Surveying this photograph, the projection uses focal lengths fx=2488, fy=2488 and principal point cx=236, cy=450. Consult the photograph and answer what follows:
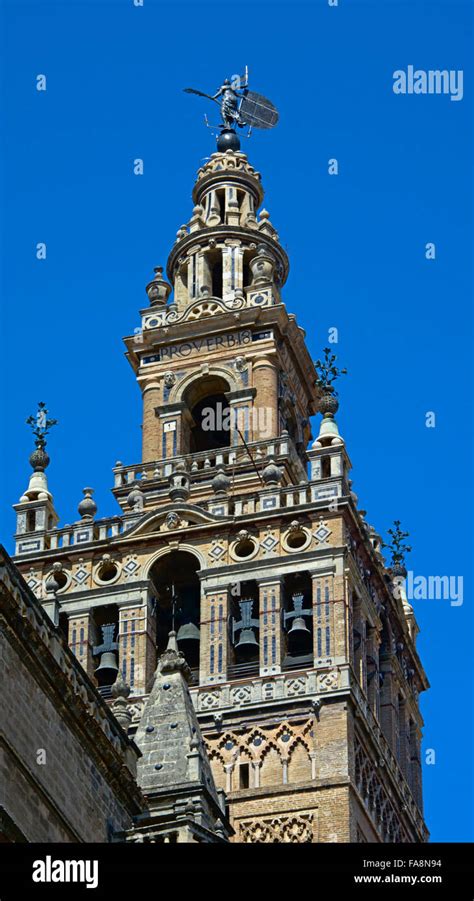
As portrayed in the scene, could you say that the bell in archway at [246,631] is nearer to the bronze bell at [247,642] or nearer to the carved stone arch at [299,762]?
the bronze bell at [247,642]

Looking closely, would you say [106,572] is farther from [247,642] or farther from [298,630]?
[298,630]

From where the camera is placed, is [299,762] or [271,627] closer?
[299,762]

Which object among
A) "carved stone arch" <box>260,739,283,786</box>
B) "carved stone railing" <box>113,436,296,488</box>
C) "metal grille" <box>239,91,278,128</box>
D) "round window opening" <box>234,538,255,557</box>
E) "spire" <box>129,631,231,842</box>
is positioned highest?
"metal grille" <box>239,91,278,128</box>

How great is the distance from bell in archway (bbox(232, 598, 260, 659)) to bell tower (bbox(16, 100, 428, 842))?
0.13 feet

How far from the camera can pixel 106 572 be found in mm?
64000

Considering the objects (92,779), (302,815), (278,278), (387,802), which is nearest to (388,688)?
(387,802)

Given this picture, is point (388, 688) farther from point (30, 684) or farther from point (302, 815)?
point (30, 684)

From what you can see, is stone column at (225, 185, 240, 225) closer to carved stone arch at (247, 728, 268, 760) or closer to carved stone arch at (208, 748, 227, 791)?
carved stone arch at (247, 728, 268, 760)

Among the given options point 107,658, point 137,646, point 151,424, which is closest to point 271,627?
point 137,646

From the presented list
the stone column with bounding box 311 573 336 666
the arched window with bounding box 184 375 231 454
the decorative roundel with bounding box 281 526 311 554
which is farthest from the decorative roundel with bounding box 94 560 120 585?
the arched window with bounding box 184 375 231 454

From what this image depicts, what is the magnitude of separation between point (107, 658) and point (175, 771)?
19066 mm

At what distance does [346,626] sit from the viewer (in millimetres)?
60719

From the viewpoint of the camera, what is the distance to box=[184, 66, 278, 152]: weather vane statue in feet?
258

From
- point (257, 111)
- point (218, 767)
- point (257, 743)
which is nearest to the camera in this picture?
point (218, 767)
